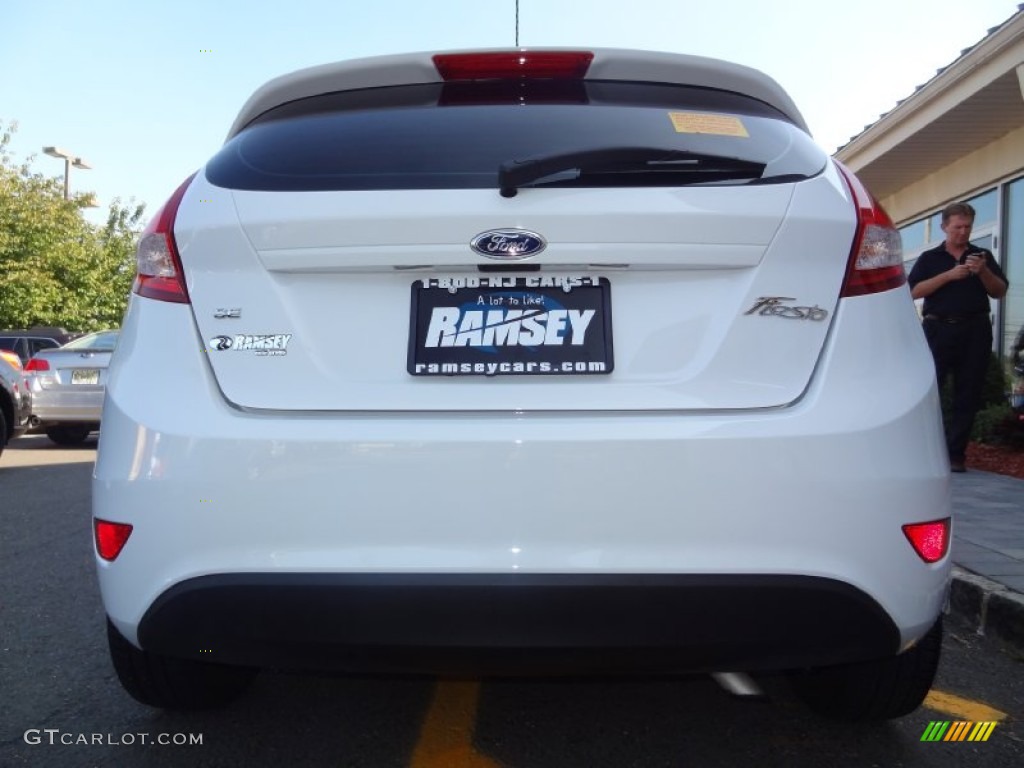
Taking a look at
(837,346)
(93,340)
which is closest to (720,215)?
(837,346)

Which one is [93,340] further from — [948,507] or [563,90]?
[948,507]

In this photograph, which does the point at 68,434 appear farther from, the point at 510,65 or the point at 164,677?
the point at 510,65

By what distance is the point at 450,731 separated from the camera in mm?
2359

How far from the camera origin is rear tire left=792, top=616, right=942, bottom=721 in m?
2.10

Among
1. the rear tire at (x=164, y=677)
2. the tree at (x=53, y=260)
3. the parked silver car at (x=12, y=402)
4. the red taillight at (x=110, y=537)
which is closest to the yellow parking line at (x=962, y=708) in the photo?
the rear tire at (x=164, y=677)

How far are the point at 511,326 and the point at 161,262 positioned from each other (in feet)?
2.59

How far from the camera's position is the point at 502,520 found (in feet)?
5.58

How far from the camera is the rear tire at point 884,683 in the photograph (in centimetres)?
210

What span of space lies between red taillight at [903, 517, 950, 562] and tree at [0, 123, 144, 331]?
920 inches

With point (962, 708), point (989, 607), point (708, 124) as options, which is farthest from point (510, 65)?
point (989, 607)

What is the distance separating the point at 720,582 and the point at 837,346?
533mm

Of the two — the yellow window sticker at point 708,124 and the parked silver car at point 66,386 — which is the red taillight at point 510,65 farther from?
the parked silver car at point 66,386

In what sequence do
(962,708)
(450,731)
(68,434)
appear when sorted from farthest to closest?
(68,434), (962,708), (450,731)

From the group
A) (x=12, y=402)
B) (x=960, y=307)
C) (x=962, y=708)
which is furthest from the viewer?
(x=12, y=402)
